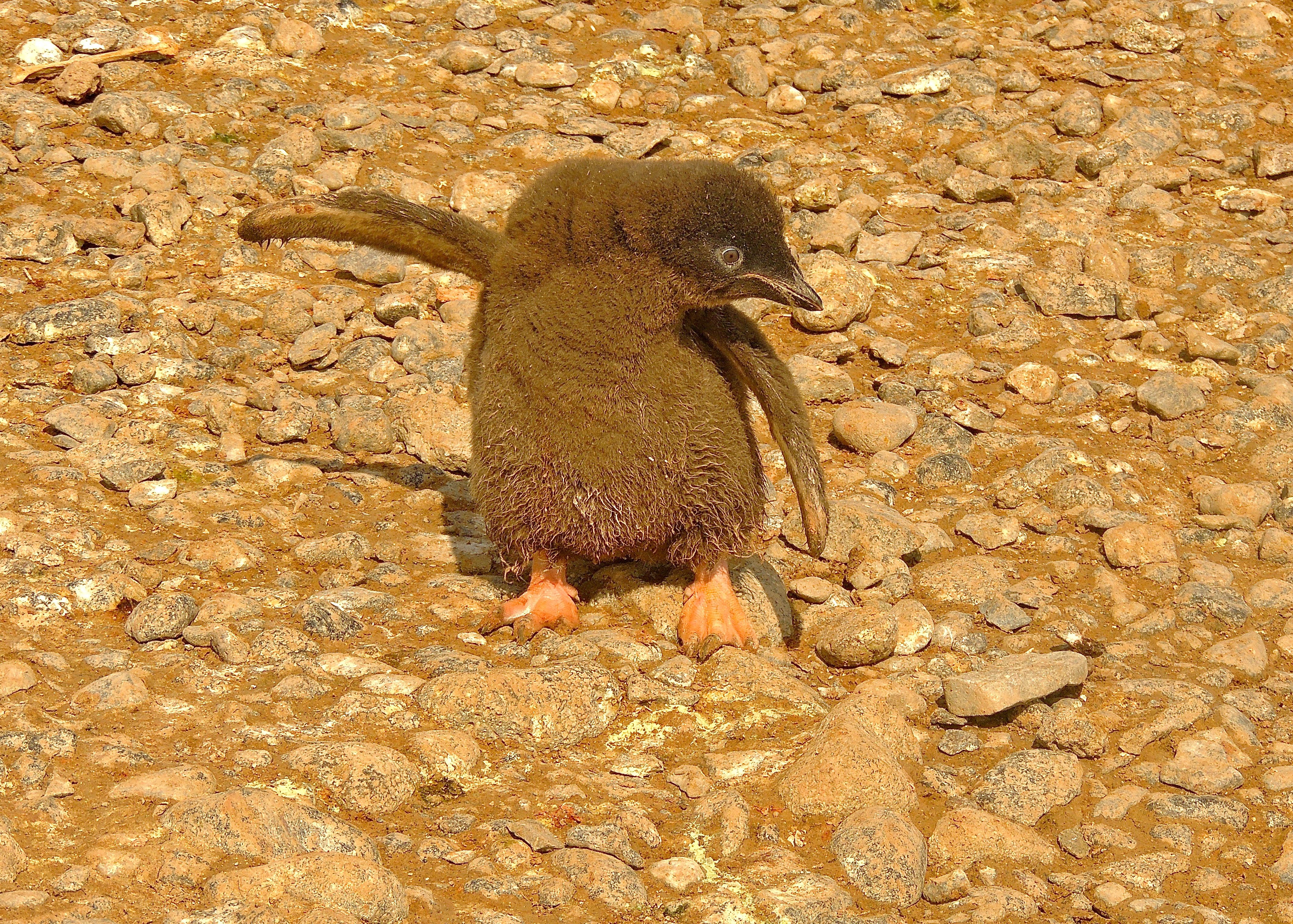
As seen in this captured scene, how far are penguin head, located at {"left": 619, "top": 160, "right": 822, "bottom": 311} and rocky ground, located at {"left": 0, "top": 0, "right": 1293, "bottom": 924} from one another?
130 cm

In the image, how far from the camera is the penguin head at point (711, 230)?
461cm

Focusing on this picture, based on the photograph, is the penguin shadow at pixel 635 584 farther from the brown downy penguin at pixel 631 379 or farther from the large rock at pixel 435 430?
the large rock at pixel 435 430

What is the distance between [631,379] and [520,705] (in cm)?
117

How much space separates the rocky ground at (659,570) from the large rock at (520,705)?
0.01 meters

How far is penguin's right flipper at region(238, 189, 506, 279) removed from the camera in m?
5.30

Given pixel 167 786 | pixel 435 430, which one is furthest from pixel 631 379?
pixel 167 786

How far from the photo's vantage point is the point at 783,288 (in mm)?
4742

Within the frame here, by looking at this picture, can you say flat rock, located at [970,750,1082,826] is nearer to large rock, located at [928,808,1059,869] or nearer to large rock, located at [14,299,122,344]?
large rock, located at [928,808,1059,869]

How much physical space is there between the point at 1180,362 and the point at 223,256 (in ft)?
16.1

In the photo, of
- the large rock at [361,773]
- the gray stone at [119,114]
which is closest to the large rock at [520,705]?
the large rock at [361,773]

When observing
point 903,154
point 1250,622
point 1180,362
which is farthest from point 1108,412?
point 903,154

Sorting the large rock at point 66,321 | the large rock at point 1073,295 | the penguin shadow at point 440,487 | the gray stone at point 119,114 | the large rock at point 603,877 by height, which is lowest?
the penguin shadow at point 440,487

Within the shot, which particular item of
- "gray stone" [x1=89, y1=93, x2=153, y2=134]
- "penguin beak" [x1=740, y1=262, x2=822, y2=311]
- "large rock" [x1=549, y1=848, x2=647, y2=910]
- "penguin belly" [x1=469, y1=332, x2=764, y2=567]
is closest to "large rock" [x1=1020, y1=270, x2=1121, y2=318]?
"penguin belly" [x1=469, y1=332, x2=764, y2=567]

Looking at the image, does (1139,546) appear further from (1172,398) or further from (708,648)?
(708,648)
